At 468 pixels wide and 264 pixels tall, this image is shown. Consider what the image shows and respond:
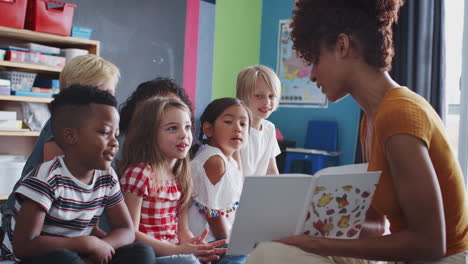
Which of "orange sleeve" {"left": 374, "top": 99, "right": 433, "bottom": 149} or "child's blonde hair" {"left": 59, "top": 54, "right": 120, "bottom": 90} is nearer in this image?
"orange sleeve" {"left": 374, "top": 99, "right": 433, "bottom": 149}

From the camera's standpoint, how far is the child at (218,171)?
1.85 meters

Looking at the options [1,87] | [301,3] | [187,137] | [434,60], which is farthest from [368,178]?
[434,60]

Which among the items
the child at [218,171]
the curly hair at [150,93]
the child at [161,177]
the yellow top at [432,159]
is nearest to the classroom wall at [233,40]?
the curly hair at [150,93]

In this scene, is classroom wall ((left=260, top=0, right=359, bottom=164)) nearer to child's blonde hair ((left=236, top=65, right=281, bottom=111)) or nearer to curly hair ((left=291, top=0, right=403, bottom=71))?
child's blonde hair ((left=236, top=65, right=281, bottom=111))

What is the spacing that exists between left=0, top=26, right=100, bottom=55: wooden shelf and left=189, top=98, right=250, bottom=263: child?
174 centimetres

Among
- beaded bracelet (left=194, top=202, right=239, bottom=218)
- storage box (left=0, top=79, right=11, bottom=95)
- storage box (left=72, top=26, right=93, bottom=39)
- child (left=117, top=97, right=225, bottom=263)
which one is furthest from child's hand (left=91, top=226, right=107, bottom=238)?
storage box (left=72, top=26, right=93, bottom=39)

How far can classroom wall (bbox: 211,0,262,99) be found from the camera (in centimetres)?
506

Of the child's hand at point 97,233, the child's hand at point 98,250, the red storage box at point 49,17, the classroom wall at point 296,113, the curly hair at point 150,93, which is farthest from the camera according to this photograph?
the classroom wall at point 296,113

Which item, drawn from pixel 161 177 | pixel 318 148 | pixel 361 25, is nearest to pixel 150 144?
pixel 161 177

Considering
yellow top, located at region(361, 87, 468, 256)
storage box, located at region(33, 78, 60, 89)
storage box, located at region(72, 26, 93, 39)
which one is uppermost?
storage box, located at region(72, 26, 93, 39)

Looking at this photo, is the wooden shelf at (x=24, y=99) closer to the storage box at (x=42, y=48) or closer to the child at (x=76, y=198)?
the storage box at (x=42, y=48)

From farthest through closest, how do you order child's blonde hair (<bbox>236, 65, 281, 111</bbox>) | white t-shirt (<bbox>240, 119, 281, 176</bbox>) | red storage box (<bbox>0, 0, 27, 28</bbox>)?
red storage box (<bbox>0, 0, 27, 28</bbox>), child's blonde hair (<bbox>236, 65, 281, 111</bbox>), white t-shirt (<bbox>240, 119, 281, 176</bbox>)

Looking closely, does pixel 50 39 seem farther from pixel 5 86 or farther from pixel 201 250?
pixel 201 250

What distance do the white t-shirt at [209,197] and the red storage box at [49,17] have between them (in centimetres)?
193
